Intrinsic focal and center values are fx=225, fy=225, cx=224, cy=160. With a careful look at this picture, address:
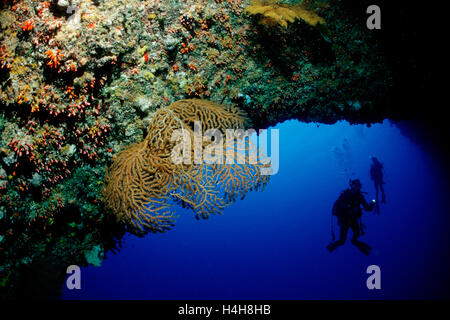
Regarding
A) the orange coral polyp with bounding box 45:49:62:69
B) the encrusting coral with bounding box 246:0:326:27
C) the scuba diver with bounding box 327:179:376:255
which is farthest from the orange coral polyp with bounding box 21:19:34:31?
the scuba diver with bounding box 327:179:376:255

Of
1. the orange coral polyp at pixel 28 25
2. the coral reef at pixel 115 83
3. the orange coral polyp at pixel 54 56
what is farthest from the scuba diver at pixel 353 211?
the orange coral polyp at pixel 28 25

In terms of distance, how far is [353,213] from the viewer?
9.38m

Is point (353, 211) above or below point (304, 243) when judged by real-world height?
above

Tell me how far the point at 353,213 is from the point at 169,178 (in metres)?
8.63

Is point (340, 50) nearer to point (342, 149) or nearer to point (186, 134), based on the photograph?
point (186, 134)

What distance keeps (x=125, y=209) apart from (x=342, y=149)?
10263 cm

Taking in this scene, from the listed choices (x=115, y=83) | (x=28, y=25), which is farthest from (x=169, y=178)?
(x=28, y=25)

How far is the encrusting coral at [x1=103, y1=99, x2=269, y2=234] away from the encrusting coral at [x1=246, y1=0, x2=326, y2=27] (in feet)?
6.62

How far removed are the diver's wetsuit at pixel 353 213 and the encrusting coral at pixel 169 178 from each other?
7184 millimetres

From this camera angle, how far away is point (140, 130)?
4.29m

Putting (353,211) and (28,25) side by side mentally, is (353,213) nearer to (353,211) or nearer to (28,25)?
(353,211)

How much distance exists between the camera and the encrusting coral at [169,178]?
3.75m

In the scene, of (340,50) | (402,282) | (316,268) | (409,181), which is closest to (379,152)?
(409,181)

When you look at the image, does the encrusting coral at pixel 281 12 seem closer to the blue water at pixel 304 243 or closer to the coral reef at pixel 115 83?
the coral reef at pixel 115 83
